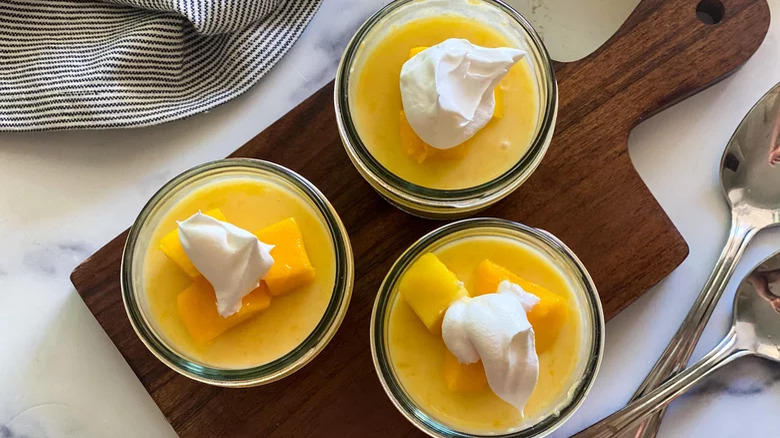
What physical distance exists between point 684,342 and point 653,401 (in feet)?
0.38

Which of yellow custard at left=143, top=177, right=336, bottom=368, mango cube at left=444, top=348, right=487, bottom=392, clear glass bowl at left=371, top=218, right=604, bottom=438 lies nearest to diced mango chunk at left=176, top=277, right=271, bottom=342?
yellow custard at left=143, top=177, right=336, bottom=368

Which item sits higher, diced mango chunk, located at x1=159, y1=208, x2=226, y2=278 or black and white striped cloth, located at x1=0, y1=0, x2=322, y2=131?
black and white striped cloth, located at x1=0, y1=0, x2=322, y2=131

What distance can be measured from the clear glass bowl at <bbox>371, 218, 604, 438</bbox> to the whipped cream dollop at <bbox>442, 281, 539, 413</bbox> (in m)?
0.07

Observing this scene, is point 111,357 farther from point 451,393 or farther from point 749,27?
point 749,27

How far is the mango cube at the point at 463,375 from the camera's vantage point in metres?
0.91

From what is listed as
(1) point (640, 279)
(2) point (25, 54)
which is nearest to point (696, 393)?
(1) point (640, 279)

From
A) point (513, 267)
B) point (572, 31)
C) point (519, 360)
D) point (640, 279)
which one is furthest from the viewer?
point (572, 31)

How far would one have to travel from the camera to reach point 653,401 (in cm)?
111

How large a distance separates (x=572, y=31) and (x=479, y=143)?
0.44 m

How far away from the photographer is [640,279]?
1100 millimetres

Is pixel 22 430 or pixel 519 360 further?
pixel 22 430

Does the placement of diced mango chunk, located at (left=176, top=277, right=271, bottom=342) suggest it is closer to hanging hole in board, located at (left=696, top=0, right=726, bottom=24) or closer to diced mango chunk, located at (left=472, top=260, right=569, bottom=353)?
diced mango chunk, located at (left=472, top=260, right=569, bottom=353)

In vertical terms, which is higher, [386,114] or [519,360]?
[386,114]

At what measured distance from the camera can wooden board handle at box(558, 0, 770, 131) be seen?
1133 millimetres
